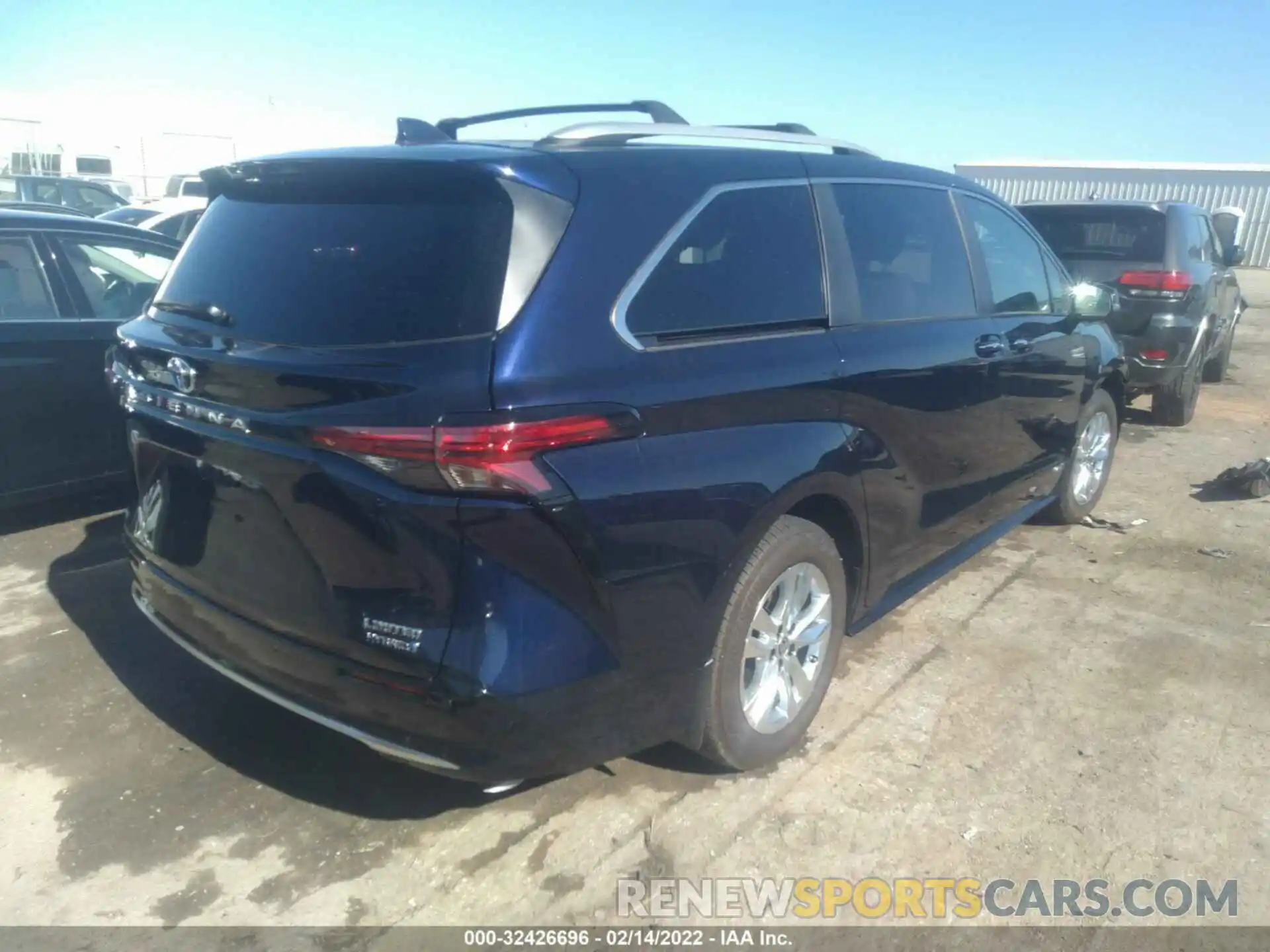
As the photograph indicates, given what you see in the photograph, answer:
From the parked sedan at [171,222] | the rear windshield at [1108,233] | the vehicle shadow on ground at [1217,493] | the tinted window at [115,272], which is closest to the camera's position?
the tinted window at [115,272]

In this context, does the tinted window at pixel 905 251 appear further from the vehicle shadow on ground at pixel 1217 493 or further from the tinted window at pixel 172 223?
the tinted window at pixel 172 223

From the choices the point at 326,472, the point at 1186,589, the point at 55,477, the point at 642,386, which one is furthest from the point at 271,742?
the point at 1186,589

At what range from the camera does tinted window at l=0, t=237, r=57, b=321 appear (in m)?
4.81

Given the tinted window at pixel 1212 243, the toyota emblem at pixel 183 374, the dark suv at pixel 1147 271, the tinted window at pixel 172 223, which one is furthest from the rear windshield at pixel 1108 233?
the tinted window at pixel 172 223

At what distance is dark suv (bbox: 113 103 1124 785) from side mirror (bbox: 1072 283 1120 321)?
204 cm

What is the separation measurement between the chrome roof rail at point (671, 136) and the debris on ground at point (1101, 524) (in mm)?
3149

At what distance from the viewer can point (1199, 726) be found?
3.57 meters

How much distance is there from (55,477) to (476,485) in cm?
368

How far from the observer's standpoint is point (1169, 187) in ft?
109

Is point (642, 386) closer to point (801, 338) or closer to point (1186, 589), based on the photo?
Answer: point (801, 338)

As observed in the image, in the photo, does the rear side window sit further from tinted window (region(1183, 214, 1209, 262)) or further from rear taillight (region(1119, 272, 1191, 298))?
rear taillight (region(1119, 272, 1191, 298))

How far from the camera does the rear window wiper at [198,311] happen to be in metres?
2.75

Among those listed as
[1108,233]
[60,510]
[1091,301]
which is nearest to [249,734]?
[60,510]

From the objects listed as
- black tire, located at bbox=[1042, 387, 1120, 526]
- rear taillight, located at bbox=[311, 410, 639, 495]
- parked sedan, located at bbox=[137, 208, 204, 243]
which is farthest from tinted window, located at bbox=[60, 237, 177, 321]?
parked sedan, located at bbox=[137, 208, 204, 243]
